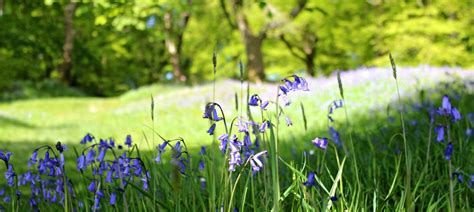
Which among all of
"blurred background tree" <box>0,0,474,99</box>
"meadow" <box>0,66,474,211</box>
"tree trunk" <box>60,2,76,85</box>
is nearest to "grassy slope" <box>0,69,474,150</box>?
"meadow" <box>0,66,474,211</box>

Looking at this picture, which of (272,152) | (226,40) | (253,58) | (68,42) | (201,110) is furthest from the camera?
(226,40)

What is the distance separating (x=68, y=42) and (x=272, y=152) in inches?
1234

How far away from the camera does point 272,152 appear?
1800 mm

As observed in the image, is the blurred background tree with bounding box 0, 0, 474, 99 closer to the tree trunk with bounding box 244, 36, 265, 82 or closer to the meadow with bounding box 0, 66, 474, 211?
the tree trunk with bounding box 244, 36, 265, 82

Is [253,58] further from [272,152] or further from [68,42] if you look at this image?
[272,152]

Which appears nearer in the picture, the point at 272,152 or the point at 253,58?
the point at 272,152

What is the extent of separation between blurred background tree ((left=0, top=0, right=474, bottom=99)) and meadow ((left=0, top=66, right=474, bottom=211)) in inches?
214

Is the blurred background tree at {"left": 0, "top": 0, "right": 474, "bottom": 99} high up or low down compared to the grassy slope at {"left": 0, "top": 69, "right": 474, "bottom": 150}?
up

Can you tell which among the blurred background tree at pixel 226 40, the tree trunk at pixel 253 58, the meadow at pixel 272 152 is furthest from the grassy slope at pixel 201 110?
the tree trunk at pixel 253 58

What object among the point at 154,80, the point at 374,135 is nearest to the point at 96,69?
the point at 154,80

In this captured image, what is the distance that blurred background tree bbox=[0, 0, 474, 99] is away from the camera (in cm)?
2527

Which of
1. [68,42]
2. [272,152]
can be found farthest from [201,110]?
[68,42]

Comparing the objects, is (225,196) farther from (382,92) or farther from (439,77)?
(439,77)

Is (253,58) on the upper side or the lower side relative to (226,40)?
lower
